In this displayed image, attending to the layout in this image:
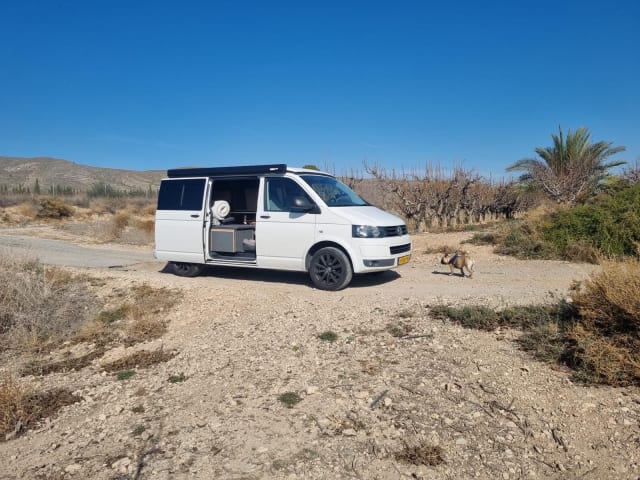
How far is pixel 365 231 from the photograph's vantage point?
7898mm

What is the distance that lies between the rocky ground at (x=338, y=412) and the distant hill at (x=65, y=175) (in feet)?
246

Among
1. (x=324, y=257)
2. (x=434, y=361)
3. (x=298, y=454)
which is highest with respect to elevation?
(x=324, y=257)

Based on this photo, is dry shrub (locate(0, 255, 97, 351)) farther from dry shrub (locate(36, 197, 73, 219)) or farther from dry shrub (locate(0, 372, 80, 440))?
dry shrub (locate(36, 197, 73, 219))

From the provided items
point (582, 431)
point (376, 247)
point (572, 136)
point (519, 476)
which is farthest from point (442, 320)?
point (572, 136)

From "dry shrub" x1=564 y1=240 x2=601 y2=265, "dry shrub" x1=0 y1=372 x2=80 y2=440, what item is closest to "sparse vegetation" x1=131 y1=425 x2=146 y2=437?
"dry shrub" x1=0 y1=372 x2=80 y2=440

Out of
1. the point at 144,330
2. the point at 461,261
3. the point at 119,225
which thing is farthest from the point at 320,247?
the point at 119,225

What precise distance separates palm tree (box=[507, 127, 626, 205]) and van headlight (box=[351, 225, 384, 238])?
14.0 metres

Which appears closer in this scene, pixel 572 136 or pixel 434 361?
pixel 434 361

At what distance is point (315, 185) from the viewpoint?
8.58 m

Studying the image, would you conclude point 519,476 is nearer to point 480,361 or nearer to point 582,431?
point 582,431

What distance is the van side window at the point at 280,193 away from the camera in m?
8.50

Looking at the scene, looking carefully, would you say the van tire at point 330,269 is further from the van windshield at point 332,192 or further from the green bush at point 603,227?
the green bush at point 603,227

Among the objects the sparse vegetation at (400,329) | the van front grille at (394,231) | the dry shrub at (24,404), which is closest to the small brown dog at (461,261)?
the van front grille at (394,231)

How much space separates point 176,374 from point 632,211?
1114 cm
